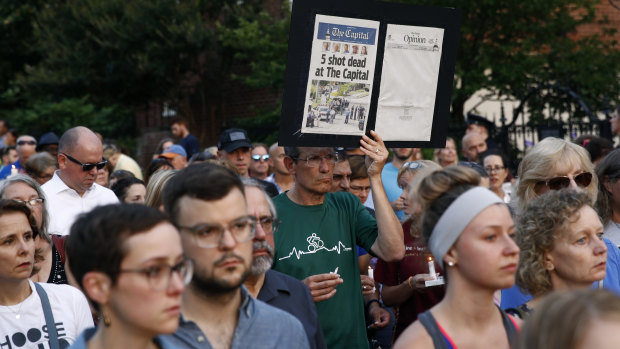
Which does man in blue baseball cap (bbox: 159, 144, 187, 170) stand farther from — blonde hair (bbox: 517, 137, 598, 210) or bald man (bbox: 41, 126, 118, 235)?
blonde hair (bbox: 517, 137, 598, 210)

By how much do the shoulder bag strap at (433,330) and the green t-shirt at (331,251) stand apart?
4.82 feet

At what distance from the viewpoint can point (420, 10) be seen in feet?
16.5

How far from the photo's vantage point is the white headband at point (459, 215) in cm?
338

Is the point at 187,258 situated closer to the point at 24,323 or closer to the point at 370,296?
the point at 24,323

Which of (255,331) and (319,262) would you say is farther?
(319,262)

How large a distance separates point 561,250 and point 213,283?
1913 millimetres

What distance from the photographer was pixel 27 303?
4.32 metres

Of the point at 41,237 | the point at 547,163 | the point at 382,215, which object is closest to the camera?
the point at 382,215

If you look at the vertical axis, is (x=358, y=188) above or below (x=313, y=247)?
above

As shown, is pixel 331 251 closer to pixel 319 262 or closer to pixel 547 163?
pixel 319 262

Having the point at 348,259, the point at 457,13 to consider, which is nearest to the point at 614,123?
the point at 457,13

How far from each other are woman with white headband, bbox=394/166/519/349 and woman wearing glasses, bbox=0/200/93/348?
1921mm

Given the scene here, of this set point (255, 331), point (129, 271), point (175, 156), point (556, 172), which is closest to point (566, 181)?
point (556, 172)

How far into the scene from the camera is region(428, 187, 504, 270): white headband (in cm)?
338
